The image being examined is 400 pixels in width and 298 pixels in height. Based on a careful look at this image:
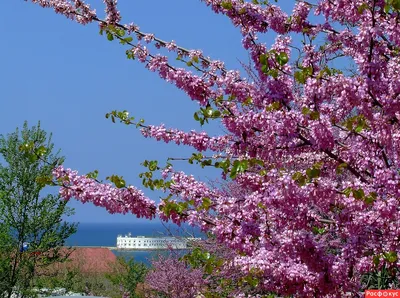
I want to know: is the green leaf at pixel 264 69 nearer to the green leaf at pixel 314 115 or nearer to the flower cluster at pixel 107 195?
the green leaf at pixel 314 115

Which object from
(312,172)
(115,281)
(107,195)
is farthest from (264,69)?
(115,281)

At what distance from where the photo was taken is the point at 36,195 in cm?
1595

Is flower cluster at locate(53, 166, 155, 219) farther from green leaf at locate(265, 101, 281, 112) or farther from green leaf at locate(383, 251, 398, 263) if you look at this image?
green leaf at locate(383, 251, 398, 263)

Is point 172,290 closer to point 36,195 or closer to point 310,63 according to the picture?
point 36,195

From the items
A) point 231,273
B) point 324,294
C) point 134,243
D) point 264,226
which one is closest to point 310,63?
point 264,226

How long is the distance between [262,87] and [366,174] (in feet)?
3.24

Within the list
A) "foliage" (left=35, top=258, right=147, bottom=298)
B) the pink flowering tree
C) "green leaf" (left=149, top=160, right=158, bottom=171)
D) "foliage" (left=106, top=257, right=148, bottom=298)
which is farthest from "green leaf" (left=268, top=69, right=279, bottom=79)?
"foliage" (left=106, top=257, right=148, bottom=298)

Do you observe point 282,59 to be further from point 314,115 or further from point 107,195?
point 107,195

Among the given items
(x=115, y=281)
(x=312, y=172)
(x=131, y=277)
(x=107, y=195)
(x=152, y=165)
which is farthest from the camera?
(x=115, y=281)

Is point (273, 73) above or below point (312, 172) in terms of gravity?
above

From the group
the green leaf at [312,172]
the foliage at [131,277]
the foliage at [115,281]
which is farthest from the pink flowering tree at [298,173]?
the foliage at [131,277]

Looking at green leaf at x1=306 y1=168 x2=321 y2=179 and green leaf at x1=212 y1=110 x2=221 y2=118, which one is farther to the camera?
green leaf at x1=212 y1=110 x2=221 y2=118

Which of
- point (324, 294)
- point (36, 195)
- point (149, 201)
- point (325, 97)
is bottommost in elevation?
point (324, 294)

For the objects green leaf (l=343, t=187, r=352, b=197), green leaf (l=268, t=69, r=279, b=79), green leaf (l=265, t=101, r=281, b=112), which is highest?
green leaf (l=268, t=69, r=279, b=79)
